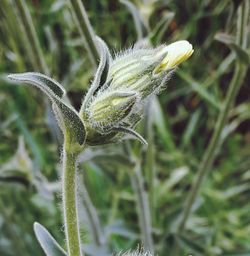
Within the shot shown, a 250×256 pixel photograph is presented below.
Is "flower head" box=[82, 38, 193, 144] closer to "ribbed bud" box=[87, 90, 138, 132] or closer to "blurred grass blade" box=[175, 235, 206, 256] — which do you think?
"ribbed bud" box=[87, 90, 138, 132]

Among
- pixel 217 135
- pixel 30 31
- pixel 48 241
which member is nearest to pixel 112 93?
pixel 48 241

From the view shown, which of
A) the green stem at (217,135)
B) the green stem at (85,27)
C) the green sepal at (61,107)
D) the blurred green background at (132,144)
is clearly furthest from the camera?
the blurred green background at (132,144)

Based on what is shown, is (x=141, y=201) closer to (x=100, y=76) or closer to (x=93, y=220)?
(x=93, y=220)

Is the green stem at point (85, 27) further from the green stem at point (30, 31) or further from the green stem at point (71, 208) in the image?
the green stem at point (71, 208)

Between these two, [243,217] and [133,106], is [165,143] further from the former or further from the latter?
[133,106]

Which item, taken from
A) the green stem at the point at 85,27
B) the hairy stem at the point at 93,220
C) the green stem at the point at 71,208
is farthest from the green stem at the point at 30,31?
the green stem at the point at 71,208

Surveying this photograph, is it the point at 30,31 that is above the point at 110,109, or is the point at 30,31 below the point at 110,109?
above
